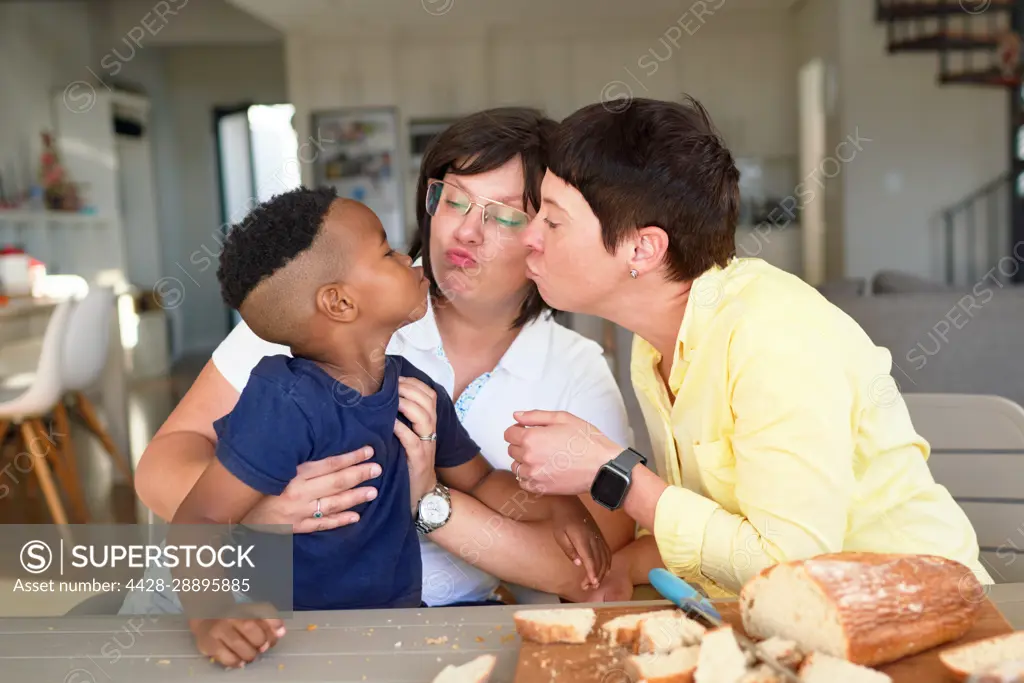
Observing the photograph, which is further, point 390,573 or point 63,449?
point 63,449

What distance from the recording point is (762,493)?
40.4 inches

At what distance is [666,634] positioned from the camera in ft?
2.67

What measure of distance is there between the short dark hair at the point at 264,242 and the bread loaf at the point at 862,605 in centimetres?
63

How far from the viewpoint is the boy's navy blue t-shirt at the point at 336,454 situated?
1036 mm

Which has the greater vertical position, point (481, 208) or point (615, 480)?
point (481, 208)

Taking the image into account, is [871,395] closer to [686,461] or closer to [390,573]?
[686,461]

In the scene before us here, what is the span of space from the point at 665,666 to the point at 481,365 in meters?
0.96

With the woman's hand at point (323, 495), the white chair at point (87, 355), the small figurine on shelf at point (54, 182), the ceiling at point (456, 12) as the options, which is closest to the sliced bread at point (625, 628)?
the woman's hand at point (323, 495)

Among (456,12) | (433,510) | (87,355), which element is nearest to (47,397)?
(87,355)

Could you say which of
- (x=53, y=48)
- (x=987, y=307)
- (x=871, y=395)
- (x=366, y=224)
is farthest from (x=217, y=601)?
(x=53, y=48)

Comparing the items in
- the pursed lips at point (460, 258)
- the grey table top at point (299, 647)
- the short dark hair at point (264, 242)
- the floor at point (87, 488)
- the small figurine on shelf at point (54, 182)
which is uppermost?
the small figurine on shelf at point (54, 182)

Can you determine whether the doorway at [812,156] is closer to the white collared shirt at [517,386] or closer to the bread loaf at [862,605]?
the white collared shirt at [517,386]

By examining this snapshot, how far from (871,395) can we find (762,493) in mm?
205

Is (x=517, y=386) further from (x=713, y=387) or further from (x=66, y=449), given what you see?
(x=66, y=449)
